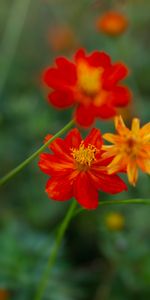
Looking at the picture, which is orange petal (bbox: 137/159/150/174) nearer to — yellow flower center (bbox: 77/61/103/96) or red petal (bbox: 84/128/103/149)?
red petal (bbox: 84/128/103/149)

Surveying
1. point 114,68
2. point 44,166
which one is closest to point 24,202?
point 114,68

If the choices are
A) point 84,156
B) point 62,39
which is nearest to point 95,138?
point 84,156

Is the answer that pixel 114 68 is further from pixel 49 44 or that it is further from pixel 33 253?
pixel 49 44

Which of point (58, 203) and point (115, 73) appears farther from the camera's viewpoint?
point (58, 203)

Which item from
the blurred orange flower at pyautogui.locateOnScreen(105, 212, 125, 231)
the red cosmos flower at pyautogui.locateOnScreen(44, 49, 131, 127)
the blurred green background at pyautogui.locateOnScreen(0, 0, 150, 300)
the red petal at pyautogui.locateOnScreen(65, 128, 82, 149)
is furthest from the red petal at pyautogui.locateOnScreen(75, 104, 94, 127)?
the blurred orange flower at pyautogui.locateOnScreen(105, 212, 125, 231)

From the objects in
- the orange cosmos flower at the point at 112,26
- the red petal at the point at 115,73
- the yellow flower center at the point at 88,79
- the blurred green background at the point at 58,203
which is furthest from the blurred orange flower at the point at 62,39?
the red petal at the point at 115,73

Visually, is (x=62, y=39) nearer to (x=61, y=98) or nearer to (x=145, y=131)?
(x=61, y=98)
